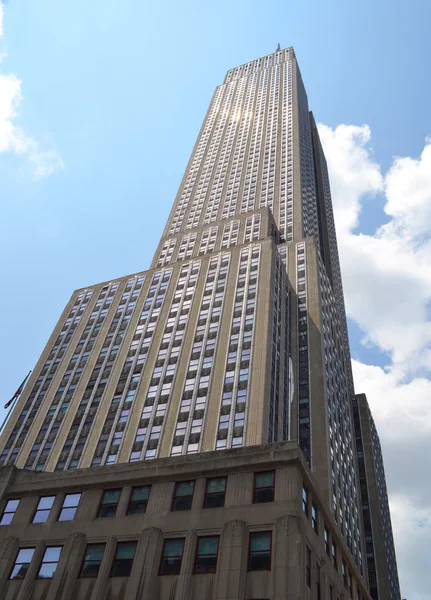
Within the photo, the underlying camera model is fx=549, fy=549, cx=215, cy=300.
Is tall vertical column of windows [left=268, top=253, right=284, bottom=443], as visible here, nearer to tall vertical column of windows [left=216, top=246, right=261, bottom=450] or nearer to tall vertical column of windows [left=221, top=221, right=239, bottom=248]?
tall vertical column of windows [left=216, top=246, right=261, bottom=450]

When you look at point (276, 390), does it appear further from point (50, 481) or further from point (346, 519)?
point (50, 481)

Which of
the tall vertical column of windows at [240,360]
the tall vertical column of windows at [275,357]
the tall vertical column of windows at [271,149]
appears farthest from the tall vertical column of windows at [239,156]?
the tall vertical column of windows at [240,360]

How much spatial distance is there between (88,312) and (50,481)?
66.7 metres

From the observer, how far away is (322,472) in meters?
72.2

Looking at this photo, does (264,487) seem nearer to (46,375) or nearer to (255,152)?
(46,375)

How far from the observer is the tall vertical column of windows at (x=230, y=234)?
11794 centimetres

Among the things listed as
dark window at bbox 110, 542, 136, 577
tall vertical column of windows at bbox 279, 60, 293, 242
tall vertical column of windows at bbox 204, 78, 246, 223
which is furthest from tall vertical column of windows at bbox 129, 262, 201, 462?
tall vertical column of windows at bbox 204, 78, 246, 223

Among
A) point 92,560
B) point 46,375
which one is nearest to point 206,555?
point 92,560

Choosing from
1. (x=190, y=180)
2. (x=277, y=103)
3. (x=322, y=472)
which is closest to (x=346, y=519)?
(x=322, y=472)

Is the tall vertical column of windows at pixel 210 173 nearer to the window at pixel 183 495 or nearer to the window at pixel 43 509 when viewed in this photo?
the window at pixel 43 509

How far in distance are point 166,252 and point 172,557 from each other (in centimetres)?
9649

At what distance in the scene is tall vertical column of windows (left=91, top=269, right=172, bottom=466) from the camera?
2849 inches

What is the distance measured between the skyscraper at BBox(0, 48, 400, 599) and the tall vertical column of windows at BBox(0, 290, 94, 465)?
9.8 inches

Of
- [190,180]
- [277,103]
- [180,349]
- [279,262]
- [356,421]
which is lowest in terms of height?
[180,349]
